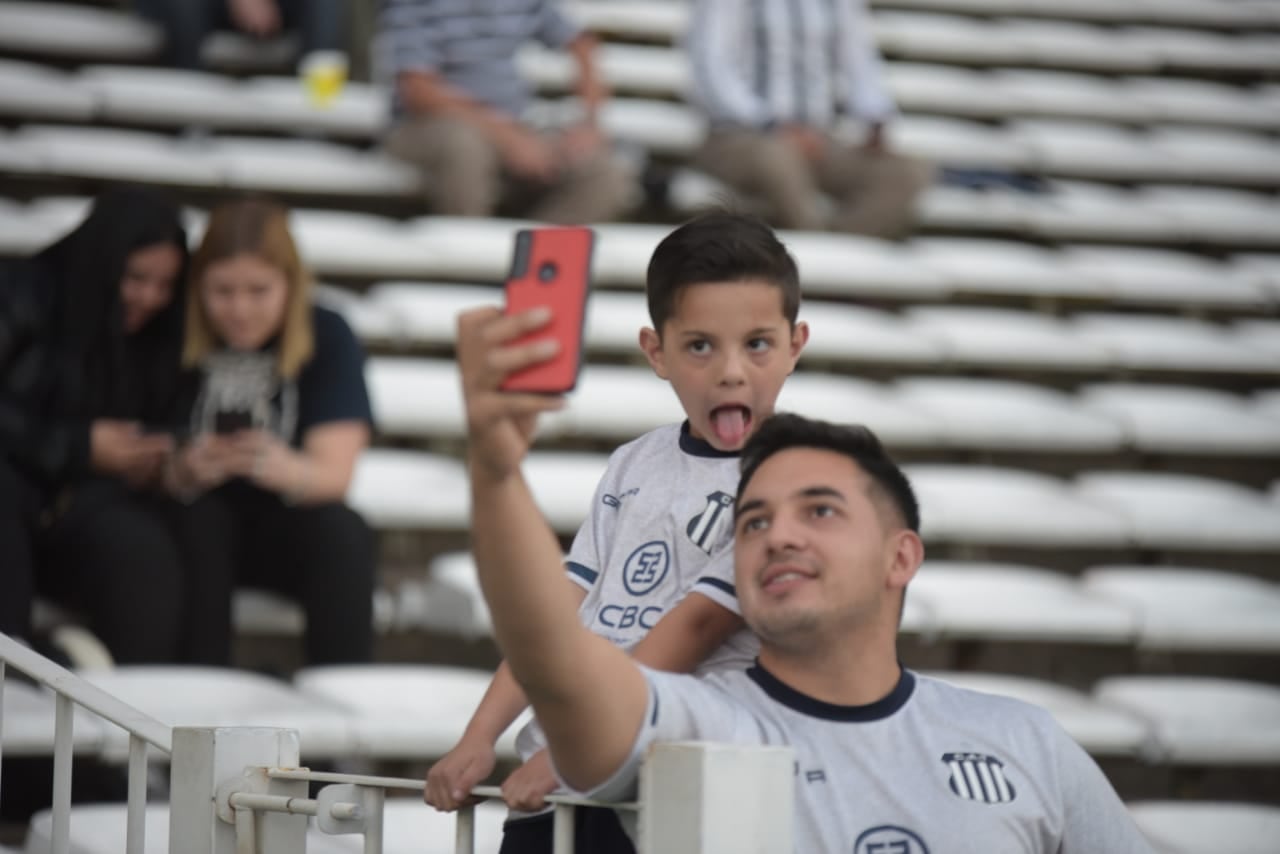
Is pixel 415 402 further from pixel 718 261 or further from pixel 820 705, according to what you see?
pixel 820 705

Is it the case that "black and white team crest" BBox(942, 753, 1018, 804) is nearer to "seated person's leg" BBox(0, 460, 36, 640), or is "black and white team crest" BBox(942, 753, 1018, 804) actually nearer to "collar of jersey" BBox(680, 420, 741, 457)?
"collar of jersey" BBox(680, 420, 741, 457)

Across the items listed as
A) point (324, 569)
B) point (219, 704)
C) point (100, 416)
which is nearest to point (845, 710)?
point (219, 704)

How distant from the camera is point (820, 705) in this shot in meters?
1.32

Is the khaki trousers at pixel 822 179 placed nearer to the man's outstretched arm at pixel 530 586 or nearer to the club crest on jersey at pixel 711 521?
the club crest on jersey at pixel 711 521

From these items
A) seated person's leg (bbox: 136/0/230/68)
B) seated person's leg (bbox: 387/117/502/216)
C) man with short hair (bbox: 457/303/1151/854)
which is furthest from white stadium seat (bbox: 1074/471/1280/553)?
seated person's leg (bbox: 136/0/230/68)

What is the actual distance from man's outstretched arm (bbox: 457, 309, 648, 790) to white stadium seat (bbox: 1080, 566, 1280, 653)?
7.55 ft

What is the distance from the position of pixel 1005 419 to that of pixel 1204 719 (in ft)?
3.09

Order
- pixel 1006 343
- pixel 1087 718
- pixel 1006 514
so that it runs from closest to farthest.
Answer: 1. pixel 1087 718
2. pixel 1006 514
3. pixel 1006 343

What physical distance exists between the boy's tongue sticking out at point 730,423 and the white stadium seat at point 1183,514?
→ 229 centimetres

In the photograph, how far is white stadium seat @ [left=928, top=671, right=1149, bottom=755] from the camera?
2.91 metres

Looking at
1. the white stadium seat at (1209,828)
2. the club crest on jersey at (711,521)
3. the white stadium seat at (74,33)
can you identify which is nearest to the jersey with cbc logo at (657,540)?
the club crest on jersey at (711,521)

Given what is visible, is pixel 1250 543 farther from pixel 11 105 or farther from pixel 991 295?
pixel 11 105

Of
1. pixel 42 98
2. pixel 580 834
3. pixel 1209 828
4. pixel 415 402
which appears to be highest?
pixel 42 98

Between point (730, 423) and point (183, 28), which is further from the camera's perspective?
point (183, 28)
